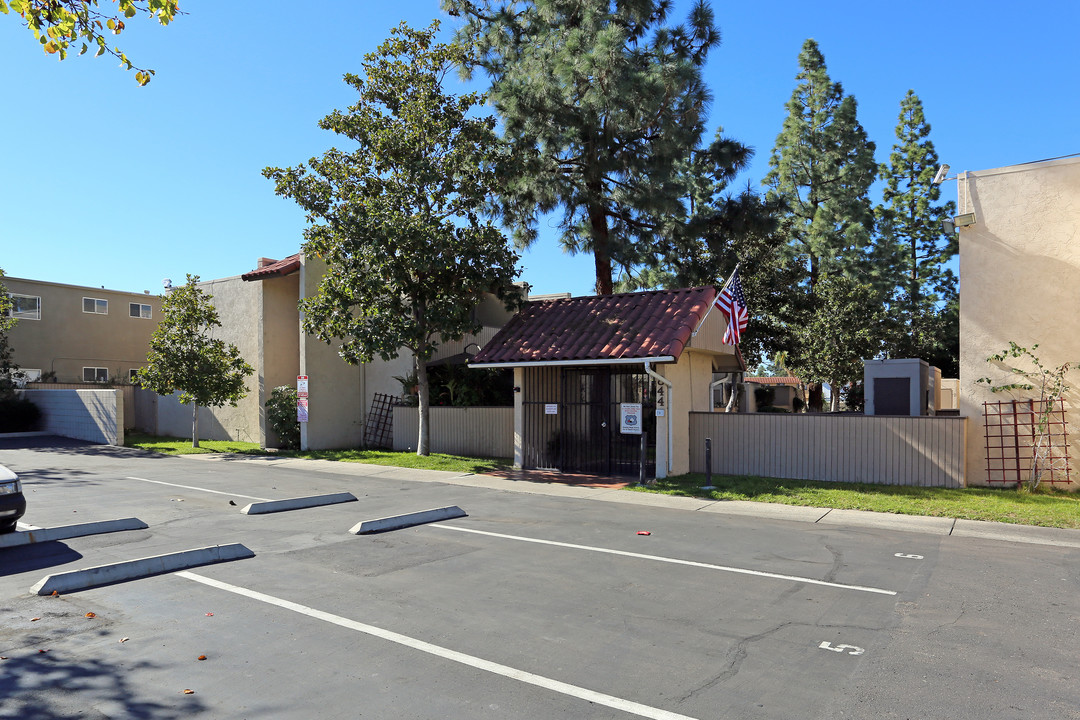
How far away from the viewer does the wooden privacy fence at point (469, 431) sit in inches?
814

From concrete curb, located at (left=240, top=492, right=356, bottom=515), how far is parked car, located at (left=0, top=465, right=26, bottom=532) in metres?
3.08

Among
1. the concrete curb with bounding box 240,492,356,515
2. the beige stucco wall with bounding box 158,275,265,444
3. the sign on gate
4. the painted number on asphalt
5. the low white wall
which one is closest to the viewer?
the painted number on asphalt

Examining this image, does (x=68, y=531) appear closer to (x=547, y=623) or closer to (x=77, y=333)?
(x=547, y=623)

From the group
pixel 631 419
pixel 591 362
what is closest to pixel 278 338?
pixel 591 362

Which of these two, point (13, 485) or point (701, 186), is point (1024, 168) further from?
point (13, 485)

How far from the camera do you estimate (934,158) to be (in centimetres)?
3741

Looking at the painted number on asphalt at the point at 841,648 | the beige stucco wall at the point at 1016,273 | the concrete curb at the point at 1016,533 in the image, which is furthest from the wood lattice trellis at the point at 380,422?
the painted number on asphalt at the point at 841,648

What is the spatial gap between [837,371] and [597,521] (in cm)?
2088

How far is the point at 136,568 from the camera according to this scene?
7.69m

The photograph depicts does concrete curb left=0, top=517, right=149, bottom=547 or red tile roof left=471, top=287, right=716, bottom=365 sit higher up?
red tile roof left=471, top=287, right=716, bottom=365

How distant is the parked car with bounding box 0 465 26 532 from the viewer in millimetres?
9180

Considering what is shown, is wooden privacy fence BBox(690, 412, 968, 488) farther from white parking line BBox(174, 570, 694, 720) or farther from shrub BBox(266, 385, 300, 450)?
shrub BBox(266, 385, 300, 450)

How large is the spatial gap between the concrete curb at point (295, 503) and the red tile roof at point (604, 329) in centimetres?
579

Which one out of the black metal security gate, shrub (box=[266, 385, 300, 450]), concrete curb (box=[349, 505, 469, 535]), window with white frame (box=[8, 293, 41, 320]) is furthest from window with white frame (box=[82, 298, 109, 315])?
concrete curb (box=[349, 505, 469, 535])
